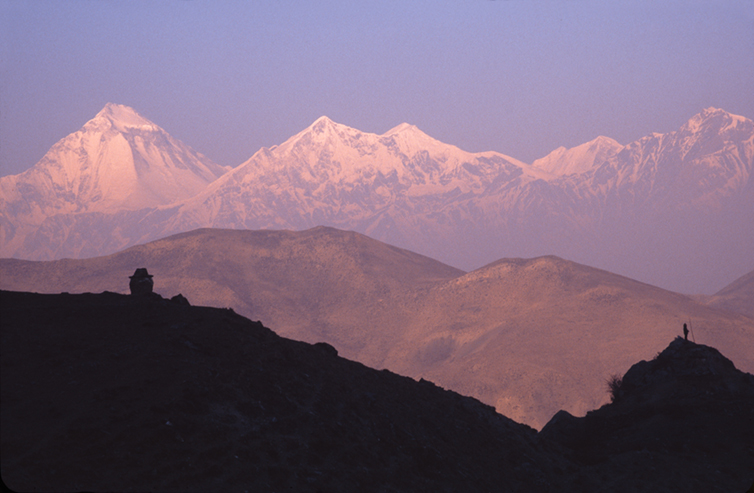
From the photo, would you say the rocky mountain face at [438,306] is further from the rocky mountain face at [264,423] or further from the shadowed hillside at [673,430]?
the rocky mountain face at [264,423]

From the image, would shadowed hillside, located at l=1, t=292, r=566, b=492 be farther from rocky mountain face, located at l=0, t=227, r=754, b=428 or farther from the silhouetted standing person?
rocky mountain face, located at l=0, t=227, r=754, b=428

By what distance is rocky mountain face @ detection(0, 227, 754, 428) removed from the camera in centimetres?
11250

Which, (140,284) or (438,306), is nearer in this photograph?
(140,284)

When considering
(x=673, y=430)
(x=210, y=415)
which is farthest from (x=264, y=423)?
(x=673, y=430)

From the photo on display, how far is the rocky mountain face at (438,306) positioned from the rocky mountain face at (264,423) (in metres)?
65.4

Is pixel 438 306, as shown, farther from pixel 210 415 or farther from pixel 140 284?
pixel 210 415

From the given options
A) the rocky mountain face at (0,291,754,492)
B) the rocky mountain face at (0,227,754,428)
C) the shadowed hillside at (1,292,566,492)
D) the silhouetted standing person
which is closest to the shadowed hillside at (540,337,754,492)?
the rocky mountain face at (0,291,754,492)

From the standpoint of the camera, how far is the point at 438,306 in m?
152

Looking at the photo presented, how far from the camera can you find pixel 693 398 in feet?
139

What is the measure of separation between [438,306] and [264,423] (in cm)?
12528

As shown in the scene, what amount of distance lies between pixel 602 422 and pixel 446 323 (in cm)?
10117

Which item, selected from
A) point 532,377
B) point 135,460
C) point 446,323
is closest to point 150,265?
point 446,323

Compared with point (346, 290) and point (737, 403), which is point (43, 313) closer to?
point (737, 403)

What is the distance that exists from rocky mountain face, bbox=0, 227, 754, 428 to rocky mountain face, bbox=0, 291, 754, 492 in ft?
215
